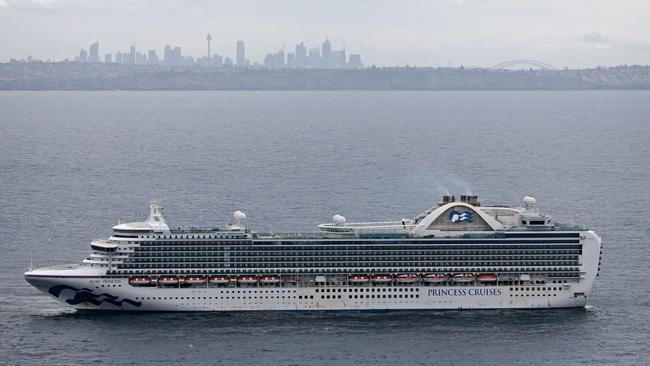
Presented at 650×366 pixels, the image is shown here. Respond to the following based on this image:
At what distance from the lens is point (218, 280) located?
73.6m

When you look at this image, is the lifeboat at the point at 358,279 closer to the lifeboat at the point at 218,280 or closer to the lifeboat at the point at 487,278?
the lifeboat at the point at 487,278

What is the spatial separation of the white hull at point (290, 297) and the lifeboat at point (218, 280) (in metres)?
0.34

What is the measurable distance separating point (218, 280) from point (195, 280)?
4.14ft

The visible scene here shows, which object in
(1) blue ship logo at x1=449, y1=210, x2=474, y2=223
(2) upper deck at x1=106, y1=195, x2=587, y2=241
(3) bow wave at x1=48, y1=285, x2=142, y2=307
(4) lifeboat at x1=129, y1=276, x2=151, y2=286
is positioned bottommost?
(3) bow wave at x1=48, y1=285, x2=142, y2=307

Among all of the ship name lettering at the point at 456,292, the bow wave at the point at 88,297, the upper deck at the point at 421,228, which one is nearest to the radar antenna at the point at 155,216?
the upper deck at the point at 421,228

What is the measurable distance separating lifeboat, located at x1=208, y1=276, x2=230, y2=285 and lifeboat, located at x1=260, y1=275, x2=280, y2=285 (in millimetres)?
1923

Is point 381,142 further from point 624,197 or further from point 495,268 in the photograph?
point 495,268

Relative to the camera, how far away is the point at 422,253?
2938 inches

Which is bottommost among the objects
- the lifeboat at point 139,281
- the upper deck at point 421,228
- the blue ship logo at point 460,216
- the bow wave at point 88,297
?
the bow wave at point 88,297

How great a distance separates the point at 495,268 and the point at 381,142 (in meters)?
105

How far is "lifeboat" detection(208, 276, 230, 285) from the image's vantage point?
7353cm

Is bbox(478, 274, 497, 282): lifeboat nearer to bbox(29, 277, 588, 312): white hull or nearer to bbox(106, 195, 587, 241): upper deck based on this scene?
bbox(29, 277, 588, 312): white hull

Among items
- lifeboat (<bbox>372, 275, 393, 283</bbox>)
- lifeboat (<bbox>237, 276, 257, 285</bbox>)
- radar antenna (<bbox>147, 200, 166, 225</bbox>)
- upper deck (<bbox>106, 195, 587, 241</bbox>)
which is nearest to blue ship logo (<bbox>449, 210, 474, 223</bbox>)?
upper deck (<bbox>106, 195, 587, 241</bbox>)

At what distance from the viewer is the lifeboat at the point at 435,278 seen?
74.3m
